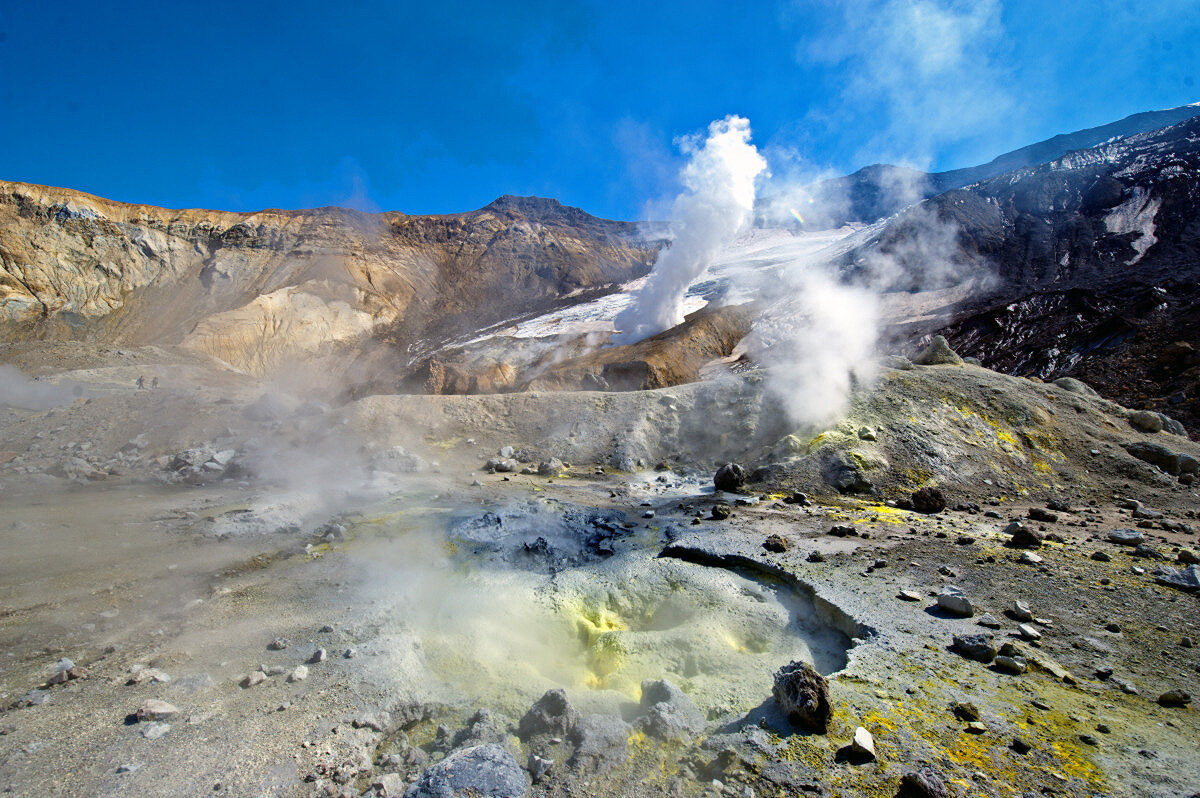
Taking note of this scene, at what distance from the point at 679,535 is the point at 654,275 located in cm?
3412

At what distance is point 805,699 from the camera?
3.42 metres

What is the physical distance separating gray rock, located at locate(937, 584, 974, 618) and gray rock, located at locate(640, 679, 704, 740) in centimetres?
289

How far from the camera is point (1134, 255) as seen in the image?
3409 cm

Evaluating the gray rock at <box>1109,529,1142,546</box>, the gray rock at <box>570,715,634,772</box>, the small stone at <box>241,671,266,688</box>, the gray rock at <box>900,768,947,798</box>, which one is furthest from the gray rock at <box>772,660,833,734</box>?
the gray rock at <box>1109,529,1142,546</box>

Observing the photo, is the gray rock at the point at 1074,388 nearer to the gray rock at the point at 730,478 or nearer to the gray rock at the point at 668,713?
the gray rock at the point at 730,478

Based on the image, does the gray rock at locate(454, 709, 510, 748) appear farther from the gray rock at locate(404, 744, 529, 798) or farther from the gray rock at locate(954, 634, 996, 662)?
the gray rock at locate(954, 634, 996, 662)

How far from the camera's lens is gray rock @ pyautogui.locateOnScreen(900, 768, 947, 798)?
2789mm

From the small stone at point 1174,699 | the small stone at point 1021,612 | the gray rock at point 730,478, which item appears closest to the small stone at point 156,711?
the small stone at point 1174,699

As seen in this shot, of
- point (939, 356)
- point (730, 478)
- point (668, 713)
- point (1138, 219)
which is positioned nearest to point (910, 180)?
point (1138, 219)

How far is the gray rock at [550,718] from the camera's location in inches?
140

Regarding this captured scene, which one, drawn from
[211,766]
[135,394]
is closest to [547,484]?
[211,766]

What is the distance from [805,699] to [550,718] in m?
1.67

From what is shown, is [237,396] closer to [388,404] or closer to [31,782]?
[388,404]

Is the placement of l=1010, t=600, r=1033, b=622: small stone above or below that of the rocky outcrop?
below
